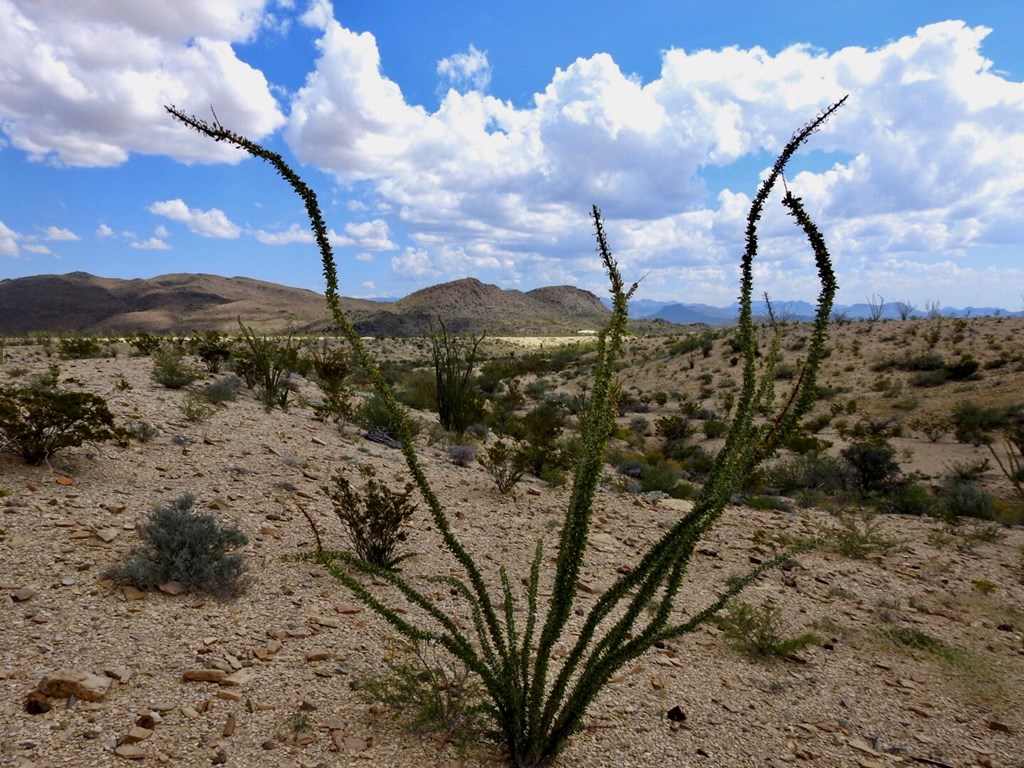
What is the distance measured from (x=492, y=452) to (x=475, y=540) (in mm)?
2185

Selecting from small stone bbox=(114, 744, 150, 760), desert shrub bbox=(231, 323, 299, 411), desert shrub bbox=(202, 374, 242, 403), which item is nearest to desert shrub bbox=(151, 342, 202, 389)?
desert shrub bbox=(202, 374, 242, 403)

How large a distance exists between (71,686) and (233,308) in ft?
356

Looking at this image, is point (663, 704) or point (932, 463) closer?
point (663, 704)

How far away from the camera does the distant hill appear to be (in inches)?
3273

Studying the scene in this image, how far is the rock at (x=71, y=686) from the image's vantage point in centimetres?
297

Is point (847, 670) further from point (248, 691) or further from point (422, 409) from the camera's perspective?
point (422, 409)

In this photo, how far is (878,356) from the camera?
80.1ft

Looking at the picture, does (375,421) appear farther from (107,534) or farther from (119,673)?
(119,673)

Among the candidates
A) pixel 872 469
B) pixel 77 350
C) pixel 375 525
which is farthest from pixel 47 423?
pixel 872 469

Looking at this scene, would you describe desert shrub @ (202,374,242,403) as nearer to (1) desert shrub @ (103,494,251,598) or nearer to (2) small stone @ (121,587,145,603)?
(1) desert shrub @ (103,494,251,598)

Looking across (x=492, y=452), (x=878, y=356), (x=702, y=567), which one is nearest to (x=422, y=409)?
(x=492, y=452)

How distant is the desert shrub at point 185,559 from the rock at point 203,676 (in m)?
0.94

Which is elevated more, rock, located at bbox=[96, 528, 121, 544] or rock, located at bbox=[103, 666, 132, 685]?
rock, located at bbox=[96, 528, 121, 544]

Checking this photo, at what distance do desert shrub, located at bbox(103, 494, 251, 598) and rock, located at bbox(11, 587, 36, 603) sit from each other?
1.32 ft
